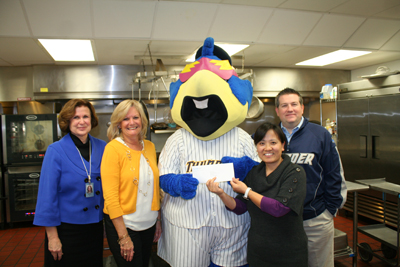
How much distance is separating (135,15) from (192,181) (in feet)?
7.16

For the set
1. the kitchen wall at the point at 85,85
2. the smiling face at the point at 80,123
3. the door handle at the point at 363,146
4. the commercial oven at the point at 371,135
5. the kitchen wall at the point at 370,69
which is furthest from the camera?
the kitchen wall at the point at 370,69

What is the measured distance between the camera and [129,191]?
154 cm

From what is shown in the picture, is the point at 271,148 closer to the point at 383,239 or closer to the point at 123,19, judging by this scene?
the point at 383,239

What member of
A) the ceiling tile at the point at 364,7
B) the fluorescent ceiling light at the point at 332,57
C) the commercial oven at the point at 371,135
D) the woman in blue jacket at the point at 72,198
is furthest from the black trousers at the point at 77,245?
the fluorescent ceiling light at the point at 332,57

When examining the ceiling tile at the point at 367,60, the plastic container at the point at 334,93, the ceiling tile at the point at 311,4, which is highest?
the ceiling tile at the point at 311,4

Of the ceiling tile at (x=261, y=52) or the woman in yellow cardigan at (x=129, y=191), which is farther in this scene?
the ceiling tile at (x=261, y=52)

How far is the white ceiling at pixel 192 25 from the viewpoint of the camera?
2.73 meters

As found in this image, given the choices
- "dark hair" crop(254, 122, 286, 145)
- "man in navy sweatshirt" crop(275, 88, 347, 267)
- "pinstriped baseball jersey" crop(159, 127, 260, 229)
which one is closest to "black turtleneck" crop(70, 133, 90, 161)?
"pinstriped baseball jersey" crop(159, 127, 260, 229)

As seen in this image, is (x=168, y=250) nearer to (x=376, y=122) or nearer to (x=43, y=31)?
(x=43, y=31)

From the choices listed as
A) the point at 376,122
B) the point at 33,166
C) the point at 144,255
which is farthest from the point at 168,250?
the point at 376,122

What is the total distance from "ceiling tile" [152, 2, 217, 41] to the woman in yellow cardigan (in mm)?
1583

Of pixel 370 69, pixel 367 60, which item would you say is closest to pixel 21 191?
pixel 367 60

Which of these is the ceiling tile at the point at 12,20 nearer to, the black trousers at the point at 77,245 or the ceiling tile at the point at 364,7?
the black trousers at the point at 77,245

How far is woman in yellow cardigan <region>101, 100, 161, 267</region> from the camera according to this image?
1.51m
